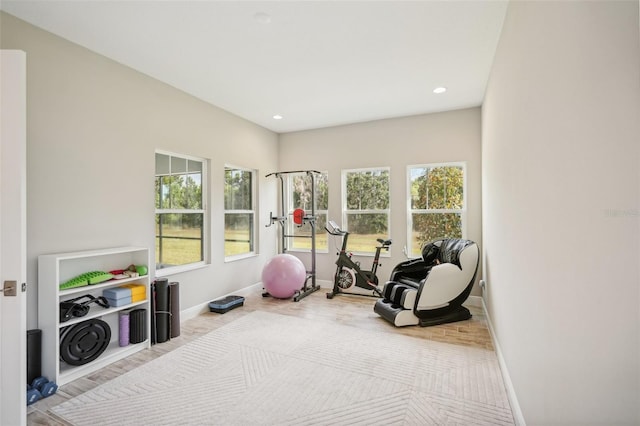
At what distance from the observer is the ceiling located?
2393 millimetres

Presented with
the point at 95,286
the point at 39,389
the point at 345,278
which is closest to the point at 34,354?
the point at 39,389

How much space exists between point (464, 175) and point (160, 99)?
4268 mm

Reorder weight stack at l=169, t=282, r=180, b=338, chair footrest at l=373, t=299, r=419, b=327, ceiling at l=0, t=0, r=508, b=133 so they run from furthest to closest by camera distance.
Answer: chair footrest at l=373, t=299, r=419, b=327 < weight stack at l=169, t=282, r=180, b=338 < ceiling at l=0, t=0, r=508, b=133

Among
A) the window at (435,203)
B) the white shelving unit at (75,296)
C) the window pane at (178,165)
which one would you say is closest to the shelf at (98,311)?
the white shelving unit at (75,296)

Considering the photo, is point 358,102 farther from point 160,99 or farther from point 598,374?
point 598,374

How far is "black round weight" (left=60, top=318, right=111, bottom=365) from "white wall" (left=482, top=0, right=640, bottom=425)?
129 inches

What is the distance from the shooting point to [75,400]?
7.45 ft

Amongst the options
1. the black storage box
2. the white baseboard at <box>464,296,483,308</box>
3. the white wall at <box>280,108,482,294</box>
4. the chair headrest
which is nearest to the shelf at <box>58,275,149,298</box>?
the black storage box

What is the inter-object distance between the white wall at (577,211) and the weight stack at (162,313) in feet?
10.5

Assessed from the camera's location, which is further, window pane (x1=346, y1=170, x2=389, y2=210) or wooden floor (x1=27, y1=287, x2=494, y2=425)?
window pane (x1=346, y1=170, x2=389, y2=210)

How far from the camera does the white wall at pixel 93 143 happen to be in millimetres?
2580

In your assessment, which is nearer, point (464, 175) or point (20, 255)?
point (20, 255)

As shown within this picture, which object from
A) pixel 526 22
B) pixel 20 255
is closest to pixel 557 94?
pixel 526 22

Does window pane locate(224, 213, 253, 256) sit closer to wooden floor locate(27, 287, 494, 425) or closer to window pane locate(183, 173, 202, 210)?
window pane locate(183, 173, 202, 210)
